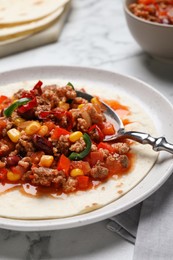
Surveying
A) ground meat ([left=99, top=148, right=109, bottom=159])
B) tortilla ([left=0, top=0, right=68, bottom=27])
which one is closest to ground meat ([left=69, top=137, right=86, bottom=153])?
ground meat ([left=99, top=148, right=109, bottom=159])

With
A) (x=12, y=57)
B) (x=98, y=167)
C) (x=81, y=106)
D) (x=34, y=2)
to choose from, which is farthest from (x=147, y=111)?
(x=34, y=2)

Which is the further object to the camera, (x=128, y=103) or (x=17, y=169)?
(x=128, y=103)

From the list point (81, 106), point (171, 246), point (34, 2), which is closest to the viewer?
point (171, 246)

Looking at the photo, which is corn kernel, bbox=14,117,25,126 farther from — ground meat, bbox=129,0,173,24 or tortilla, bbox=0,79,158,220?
ground meat, bbox=129,0,173,24

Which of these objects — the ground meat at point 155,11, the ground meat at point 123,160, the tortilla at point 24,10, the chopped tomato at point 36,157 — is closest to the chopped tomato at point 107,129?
the ground meat at point 123,160

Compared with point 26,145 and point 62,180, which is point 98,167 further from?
point 26,145

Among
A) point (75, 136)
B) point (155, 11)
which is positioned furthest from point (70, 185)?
point (155, 11)
